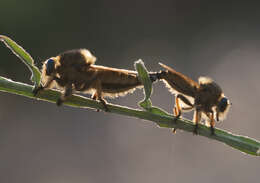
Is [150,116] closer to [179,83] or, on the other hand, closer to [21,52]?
[21,52]

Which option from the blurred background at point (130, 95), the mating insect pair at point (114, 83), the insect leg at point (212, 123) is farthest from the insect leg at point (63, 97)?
the blurred background at point (130, 95)

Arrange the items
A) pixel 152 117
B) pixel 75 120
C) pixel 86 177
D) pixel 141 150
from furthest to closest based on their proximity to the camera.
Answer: pixel 75 120
pixel 141 150
pixel 86 177
pixel 152 117

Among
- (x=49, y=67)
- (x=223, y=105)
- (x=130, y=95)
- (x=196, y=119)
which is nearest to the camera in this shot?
(x=196, y=119)

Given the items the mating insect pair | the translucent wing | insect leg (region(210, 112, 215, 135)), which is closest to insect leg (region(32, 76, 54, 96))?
the mating insect pair

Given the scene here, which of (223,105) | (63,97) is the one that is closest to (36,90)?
(63,97)

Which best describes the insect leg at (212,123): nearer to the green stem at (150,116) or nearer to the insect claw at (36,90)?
the green stem at (150,116)

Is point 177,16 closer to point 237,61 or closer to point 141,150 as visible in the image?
point 237,61

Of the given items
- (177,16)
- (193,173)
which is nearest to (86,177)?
(193,173)
